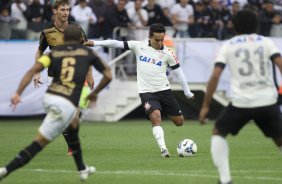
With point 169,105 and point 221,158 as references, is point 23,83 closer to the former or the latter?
point 221,158

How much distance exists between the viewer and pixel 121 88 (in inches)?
1106

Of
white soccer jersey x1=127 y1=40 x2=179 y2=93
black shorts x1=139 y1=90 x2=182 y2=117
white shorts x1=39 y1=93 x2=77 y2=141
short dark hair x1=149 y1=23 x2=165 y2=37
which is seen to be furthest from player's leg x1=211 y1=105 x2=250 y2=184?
white soccer jersey x1=127 y1=40 x2=179 y2=93

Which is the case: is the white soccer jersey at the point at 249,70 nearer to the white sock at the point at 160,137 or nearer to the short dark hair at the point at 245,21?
the short dark hair at the point at 245,21

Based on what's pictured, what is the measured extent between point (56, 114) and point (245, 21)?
2.72 meters

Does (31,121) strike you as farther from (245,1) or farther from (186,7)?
(245,1)

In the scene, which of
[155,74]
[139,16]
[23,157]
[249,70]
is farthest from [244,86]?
[139,16]

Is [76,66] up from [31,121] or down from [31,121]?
up

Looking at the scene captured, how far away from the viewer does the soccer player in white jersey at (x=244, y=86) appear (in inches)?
413

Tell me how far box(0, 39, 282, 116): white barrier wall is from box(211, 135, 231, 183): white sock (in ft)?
54.0

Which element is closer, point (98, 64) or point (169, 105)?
point (98, 64)

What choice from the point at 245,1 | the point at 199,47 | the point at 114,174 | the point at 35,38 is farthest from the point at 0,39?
the point at 114,174

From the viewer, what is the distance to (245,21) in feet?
35.1

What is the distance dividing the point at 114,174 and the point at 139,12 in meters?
15.5

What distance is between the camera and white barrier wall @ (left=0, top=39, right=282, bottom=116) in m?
26.7
